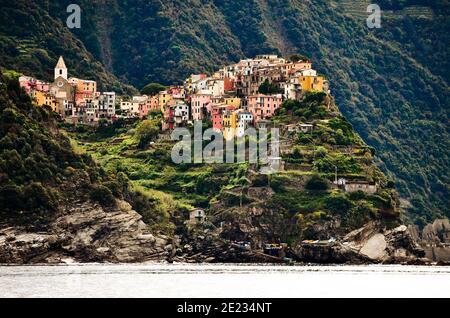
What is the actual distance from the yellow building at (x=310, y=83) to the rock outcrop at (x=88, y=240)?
1296 inches

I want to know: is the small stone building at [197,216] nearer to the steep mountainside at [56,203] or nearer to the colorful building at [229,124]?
the steep mountainside at [56,203]

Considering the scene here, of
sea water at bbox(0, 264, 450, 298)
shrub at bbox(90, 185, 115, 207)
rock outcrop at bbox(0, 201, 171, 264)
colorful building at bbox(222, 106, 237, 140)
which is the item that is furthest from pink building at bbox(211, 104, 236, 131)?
sea water at bbox(0, 264, 450, 298)

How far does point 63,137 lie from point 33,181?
1278 centimetres

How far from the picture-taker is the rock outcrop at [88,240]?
512 ft

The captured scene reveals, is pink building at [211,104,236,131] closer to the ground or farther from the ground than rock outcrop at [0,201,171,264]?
farther from the ground

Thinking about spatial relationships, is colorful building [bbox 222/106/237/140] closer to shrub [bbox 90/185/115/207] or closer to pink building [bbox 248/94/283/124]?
Answer: pink building [bbox 248/94/283/124]

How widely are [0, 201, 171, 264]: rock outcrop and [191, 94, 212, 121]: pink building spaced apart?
87.9ft

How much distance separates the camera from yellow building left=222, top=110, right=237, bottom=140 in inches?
7362

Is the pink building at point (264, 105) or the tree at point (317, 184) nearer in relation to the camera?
the tree at point (317, 184)

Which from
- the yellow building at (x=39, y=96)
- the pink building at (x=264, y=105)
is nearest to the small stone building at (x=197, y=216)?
the pink building at (x=264, y=105)

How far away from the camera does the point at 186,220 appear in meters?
174
